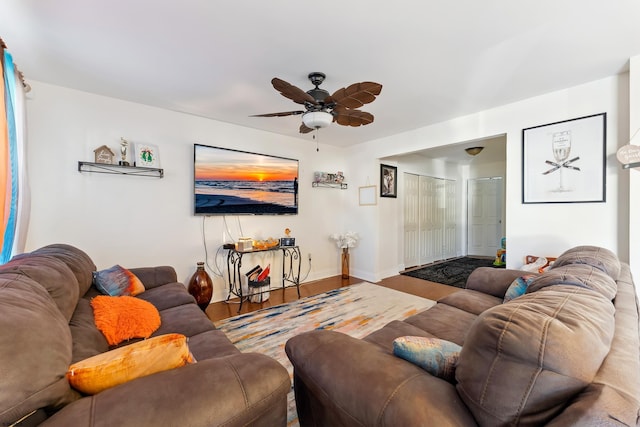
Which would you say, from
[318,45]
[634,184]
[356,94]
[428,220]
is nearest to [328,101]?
[356,94]

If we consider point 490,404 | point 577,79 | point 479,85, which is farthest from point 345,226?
point 490,404

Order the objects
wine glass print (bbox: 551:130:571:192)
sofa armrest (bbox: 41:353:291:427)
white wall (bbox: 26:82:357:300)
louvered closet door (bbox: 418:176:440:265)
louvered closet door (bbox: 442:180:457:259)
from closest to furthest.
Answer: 1. sofa armrest (bbox: 41:353:291:427)
2. white wall (bbox: 26:82:357:300)
3. wine glass print (bbox: 551:130:571:192)
4. louvered closet door (bbox: 418:176:440:265)
5. louvered closet door (bbox: 442:180:457:259)

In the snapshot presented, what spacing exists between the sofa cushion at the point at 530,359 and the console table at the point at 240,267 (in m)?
2.91

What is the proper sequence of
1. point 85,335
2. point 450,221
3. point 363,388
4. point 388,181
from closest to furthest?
point 363,388 < point 85,335 < point 388,181 < point 450,221

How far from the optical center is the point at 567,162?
263 cm

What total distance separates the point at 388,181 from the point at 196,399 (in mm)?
4393

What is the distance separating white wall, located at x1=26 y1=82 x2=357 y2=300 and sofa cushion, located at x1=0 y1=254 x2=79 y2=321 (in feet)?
4.73

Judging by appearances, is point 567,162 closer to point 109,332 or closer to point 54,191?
point 109,332

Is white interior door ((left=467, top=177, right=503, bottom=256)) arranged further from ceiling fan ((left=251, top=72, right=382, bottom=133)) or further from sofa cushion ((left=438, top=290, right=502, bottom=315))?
ceiling fan ((left=251, top=72, right=382, bottom=133))

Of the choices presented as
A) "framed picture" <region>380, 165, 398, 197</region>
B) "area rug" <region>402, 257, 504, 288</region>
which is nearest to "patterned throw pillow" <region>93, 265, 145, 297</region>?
"framed picture" <region>380, 165, 398, 197</region>

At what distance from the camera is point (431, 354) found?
37.4 inches

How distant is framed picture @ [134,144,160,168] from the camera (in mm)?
2889

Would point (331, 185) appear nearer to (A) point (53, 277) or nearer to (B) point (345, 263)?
(B) point (345, 263)

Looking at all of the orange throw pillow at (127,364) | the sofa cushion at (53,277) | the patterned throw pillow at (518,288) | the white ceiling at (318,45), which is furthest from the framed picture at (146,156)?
the patterned throw pillow at (518,288)
